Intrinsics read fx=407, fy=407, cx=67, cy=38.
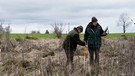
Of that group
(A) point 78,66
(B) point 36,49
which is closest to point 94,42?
(A) point 78,66

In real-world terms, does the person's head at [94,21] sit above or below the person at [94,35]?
above

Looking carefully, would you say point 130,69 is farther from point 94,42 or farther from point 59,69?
point 94,42

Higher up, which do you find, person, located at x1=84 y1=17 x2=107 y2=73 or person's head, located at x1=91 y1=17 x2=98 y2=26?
person's head, located at x1=91 y1=17 x2=98 y2=26

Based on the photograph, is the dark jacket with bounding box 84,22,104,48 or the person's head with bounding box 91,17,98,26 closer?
the person's head with bounding box 91,17,98,26

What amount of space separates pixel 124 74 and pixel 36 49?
45.5 ft

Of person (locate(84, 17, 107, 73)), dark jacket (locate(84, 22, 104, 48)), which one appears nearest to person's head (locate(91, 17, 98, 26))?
person (locate(84, 17, 107, 73))

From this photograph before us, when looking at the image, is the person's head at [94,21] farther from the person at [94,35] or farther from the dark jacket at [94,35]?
the dark jacket at [94,35]

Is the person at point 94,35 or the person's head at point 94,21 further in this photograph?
the person at point 94,35

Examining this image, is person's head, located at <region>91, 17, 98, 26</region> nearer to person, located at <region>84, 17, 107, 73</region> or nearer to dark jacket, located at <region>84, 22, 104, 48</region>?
person, located at <region>84, 17, 107, 73</region>

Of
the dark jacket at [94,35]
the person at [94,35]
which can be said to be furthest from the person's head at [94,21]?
the dark jacket at [94,35]

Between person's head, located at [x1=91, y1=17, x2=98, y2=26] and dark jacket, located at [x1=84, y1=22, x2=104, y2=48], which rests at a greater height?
person's head, located at [x1=91, y1=17, x2=98, y2=26]

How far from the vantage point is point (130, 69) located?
19.3 ft

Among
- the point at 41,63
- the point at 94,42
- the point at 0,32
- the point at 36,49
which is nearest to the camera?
the point at 41,63

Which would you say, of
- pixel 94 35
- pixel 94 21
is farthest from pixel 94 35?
pixel 94 21
